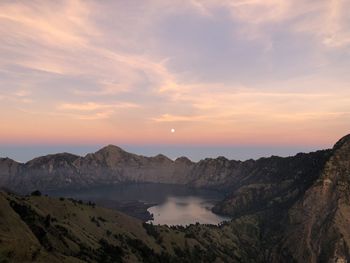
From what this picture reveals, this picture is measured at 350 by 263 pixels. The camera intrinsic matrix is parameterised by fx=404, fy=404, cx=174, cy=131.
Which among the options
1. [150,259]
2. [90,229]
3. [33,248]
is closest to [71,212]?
[90,229]

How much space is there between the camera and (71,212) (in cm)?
19125

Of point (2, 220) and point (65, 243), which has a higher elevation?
point (2, 220)

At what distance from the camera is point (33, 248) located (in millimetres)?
80875

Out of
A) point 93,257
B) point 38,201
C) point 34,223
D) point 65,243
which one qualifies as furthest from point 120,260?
point 38,201

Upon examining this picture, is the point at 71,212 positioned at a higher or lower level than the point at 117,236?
higher

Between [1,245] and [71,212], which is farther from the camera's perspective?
[71,212]

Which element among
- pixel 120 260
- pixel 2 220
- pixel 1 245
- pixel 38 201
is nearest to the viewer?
pixel 1 245

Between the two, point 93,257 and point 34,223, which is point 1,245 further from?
point 93,257

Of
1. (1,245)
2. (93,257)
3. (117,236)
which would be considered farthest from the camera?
(117,236)

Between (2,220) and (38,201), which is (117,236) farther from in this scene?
(2,220)

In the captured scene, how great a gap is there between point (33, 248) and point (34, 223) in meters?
38.2

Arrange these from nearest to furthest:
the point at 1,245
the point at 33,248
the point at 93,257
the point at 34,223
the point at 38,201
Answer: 1. the point at 1,245
2. the point at 33,248
3. the point at 34,223
4. the point at 93,257
5. the point at 38,201

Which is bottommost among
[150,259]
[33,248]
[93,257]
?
[150,259]

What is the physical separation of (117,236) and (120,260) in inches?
1835
